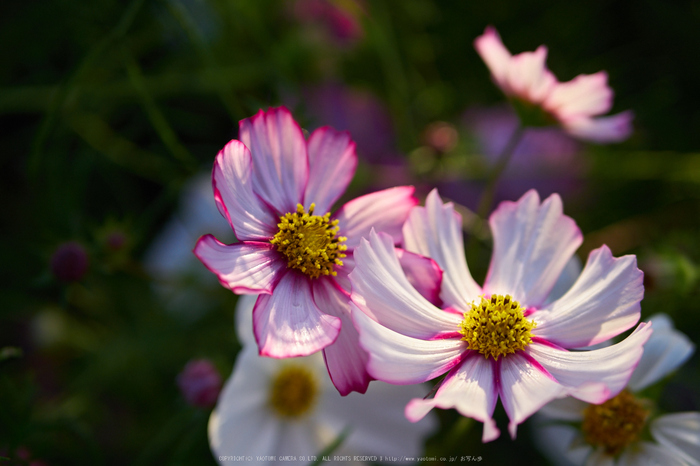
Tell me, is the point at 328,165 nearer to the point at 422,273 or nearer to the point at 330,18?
the point at 422,273

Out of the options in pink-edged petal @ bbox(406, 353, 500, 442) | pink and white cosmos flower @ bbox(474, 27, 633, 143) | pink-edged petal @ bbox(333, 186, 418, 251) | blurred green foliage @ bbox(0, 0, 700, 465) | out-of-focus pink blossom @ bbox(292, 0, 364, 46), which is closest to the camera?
pink-edged petal @ bbox(406, 353, 500, 442)

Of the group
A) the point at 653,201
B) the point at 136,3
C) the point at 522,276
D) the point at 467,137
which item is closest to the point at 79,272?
the point at 136,3

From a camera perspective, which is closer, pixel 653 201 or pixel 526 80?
pixel 526 80

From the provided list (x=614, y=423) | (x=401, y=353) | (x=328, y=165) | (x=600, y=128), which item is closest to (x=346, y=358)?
(x=401, y=353)

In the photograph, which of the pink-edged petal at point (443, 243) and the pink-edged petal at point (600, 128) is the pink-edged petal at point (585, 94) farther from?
the pink-edged petal at point (443, 243)

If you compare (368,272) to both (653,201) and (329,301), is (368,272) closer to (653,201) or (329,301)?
(329,301)

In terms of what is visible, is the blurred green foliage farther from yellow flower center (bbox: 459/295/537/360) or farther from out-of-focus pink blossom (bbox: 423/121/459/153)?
yellow flower center (bbox: 459/295/537/360)

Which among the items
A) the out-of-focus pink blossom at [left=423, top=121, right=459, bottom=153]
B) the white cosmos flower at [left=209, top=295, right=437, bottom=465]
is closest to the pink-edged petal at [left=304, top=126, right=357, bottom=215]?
the white cosmos flower at [left=209, top=295, right=437, bottom=465]
